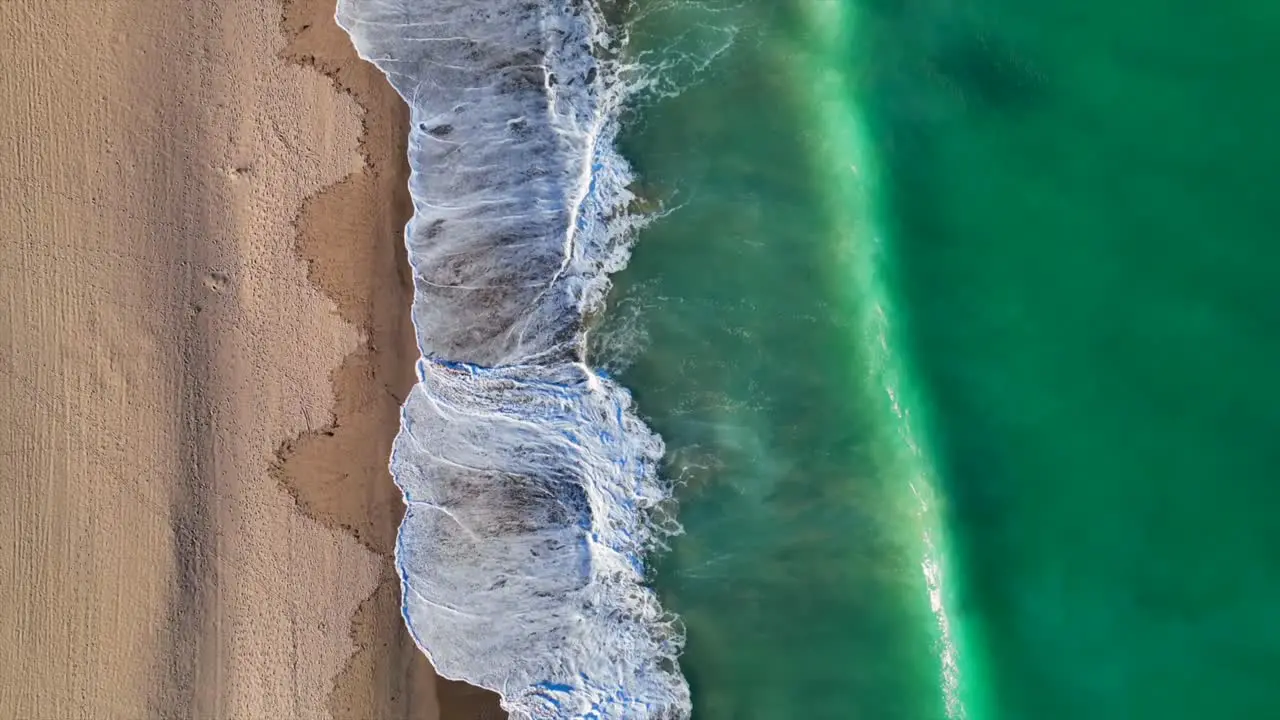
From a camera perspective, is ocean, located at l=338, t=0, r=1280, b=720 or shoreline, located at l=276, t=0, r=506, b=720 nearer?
ocean, located at l=338, t=0, r=1280, b=720

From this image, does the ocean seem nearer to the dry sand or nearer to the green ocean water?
the green ocean water

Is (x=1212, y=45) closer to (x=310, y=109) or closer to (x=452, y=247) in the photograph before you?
(x=452, y=247)

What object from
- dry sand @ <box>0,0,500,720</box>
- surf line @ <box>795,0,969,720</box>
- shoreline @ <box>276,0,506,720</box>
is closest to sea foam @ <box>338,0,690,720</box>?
shoreline @ <box>276,0,506,720</box>

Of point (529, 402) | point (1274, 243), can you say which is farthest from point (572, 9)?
point (1274, 243)

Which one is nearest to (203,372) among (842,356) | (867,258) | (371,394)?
(371,394)

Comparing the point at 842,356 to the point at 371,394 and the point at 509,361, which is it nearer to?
the point at 509,361
